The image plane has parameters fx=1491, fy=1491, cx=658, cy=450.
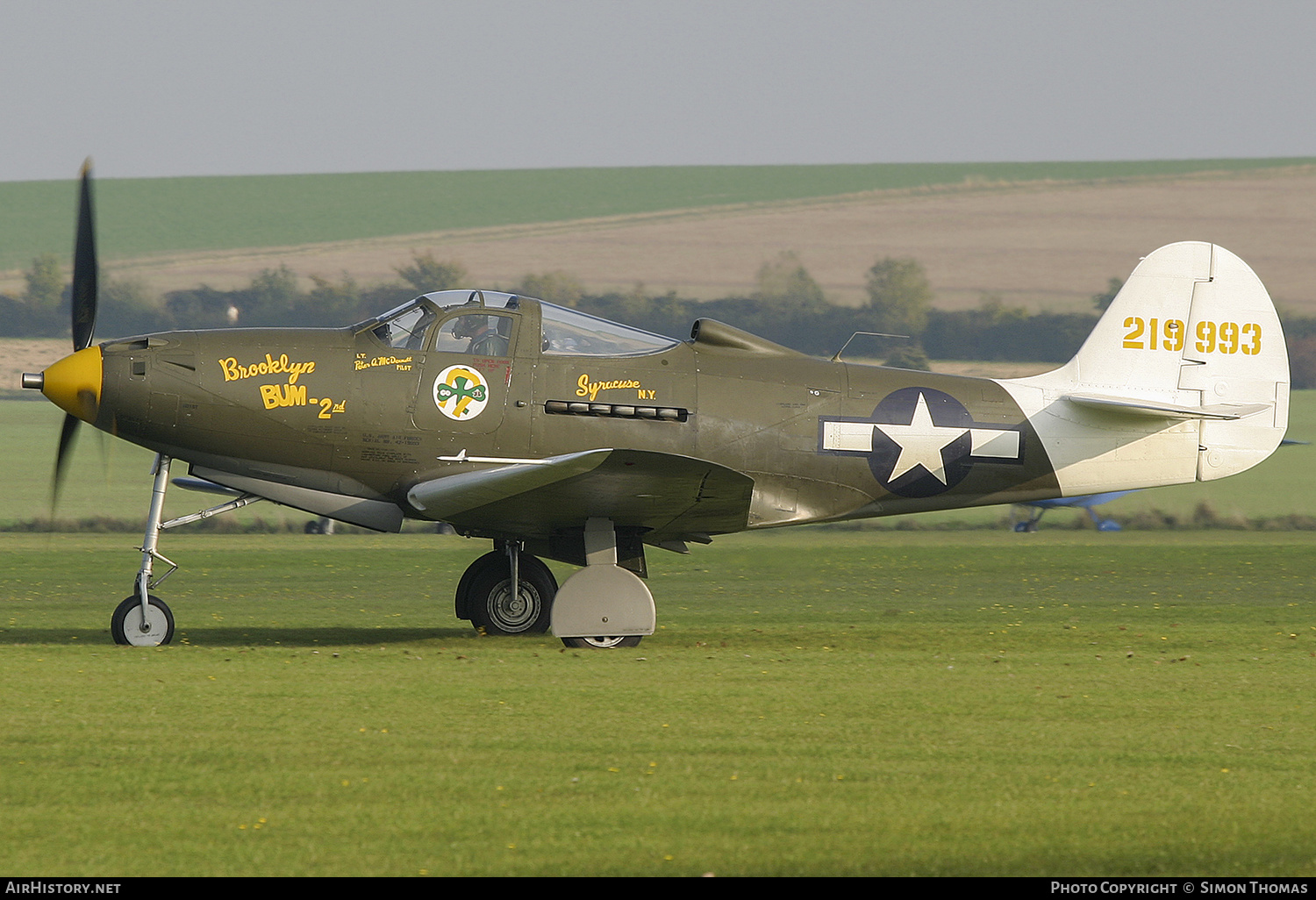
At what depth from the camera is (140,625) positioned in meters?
12.1

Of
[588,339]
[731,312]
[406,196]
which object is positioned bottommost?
[588,339]

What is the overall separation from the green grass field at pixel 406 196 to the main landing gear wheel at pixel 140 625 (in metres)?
53.8

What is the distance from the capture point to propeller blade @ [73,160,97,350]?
43.3 ft

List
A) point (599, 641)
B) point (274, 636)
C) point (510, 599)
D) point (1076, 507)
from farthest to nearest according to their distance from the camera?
point (1076, 507) < point (510, 599) < point (274, 636) < point (599, 641)

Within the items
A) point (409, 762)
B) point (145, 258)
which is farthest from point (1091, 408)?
→ point (145, 258)

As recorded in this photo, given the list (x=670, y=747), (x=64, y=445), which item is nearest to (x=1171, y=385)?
(x=670, y=747)

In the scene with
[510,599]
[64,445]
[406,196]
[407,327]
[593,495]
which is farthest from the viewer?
[406,196]

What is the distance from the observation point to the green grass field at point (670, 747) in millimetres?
5918

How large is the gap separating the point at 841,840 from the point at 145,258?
60.3 meters

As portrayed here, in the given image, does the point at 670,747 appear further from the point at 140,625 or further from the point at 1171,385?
the point at 1171,385

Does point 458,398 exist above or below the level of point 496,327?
below

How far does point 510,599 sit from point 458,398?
6.79 ft

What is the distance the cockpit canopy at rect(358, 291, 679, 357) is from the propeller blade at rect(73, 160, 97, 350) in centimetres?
254

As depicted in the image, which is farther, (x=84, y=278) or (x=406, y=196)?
(x=406, y=196)
